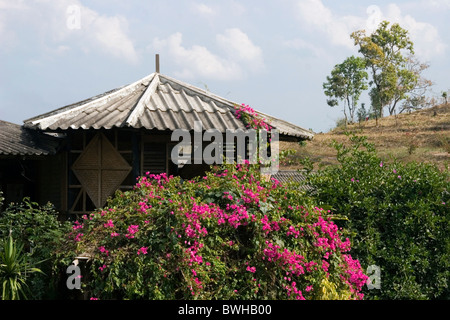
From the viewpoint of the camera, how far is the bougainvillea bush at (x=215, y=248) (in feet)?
19.3

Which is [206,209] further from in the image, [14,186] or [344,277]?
[14,186]

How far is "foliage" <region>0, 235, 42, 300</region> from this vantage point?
643cm

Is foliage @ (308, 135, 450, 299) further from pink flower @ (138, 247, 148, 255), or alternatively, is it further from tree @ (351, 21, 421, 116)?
tree @ (351, 21, 421, 116)

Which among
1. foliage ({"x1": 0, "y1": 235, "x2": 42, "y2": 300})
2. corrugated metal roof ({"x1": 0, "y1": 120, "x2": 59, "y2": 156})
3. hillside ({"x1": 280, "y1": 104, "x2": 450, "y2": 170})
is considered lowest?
foliage ({"x1": 0, "y1": 235, "x2": 42, "y2": 300})

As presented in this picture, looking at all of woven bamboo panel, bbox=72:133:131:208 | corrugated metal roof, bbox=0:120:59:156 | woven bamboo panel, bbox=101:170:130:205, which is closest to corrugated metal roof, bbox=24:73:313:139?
corrugated metal roof, bbox=0:120:59:156

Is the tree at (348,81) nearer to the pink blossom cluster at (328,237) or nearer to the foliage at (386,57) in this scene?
the foliage at (386,57)

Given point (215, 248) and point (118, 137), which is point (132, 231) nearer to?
point (215, 248)

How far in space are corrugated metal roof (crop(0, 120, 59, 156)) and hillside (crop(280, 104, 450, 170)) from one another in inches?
726

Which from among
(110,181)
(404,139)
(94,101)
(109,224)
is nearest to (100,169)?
(110,181)

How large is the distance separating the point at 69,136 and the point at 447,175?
23.8ft

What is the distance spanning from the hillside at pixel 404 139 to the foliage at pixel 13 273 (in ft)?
72.7

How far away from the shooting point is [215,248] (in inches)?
242

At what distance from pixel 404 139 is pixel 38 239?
105 ft
